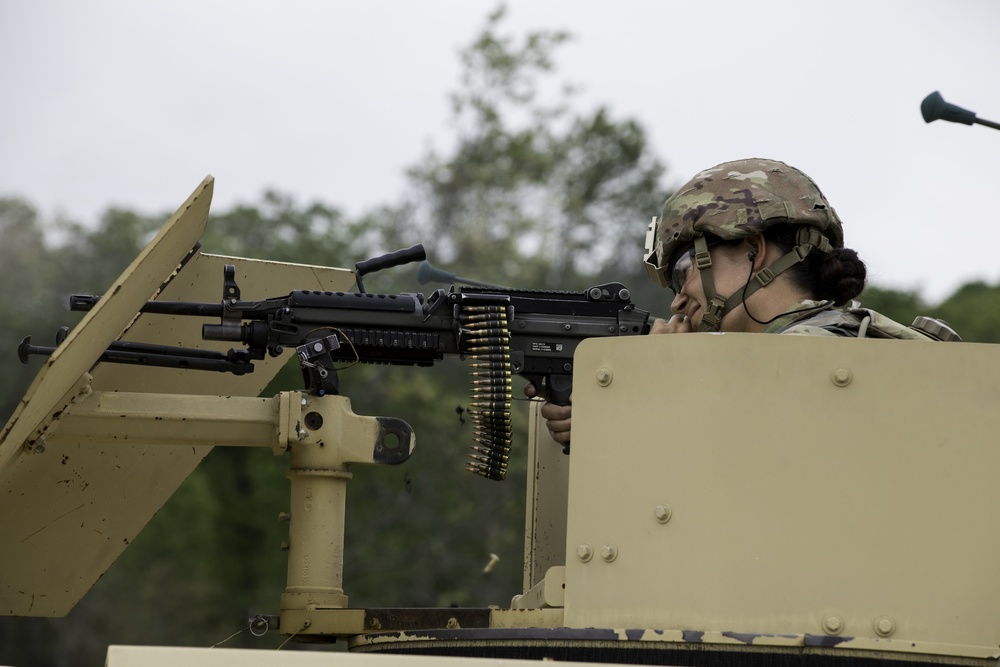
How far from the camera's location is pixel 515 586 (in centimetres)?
2347

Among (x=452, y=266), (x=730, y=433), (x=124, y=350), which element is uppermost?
(x=452, y=266)

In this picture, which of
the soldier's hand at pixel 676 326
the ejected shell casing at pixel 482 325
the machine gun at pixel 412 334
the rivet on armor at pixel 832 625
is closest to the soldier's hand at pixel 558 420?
the machine gun at pixel 412 334

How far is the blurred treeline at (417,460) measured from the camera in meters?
23.7

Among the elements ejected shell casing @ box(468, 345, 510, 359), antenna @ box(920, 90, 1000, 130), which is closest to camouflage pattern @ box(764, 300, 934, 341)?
antenna @ box(920, 90, 1000, 130)

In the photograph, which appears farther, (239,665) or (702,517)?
(702,517)

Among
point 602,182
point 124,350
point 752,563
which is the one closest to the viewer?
point 752,563

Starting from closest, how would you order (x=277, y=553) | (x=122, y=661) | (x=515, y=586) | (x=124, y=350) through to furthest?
(x=122, y=661) → (x=124, y=350) → (x=515, y=586) → (x=277, y=553)

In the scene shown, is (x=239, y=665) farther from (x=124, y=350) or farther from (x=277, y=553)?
(x=277, y=553)

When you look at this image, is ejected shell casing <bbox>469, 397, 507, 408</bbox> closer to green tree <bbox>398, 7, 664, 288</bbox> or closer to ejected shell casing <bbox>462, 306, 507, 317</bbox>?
ejected shell casing <bbox>462, 306, 507, 317</bbox>

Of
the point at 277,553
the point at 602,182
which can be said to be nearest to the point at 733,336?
the point at 277,553

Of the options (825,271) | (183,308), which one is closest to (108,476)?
(183,308)

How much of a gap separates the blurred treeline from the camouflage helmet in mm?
16140

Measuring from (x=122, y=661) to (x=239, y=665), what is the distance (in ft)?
0.82

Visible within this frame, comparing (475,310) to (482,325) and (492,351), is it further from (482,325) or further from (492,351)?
(492,351)
